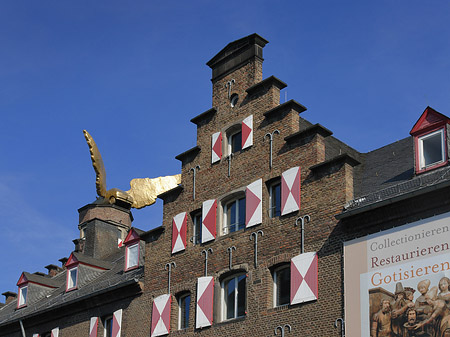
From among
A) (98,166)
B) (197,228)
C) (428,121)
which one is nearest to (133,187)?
(98,166)

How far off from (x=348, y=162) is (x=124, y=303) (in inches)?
425

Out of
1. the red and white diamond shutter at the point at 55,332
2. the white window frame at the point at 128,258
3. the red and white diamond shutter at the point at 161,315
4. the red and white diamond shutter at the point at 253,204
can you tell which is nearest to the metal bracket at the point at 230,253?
the red and white diamond shutter at the point at 253,204

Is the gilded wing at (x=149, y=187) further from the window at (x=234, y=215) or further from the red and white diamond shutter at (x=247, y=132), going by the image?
the red and white diamond shutter at (x=247, y=132)

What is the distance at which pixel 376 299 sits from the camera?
66.1 feet

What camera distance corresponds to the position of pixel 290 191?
77.7ft

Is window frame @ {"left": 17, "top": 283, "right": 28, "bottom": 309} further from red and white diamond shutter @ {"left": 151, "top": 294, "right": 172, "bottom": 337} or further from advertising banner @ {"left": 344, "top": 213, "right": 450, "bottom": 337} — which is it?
advertising banner @ {"left": 344, "top": 213, "right": 450, "bottom": 337}

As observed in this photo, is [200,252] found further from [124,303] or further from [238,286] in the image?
[124,303]

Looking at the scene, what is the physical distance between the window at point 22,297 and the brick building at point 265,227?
5473 millimetres

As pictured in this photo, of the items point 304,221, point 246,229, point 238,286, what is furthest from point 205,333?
point 304,221

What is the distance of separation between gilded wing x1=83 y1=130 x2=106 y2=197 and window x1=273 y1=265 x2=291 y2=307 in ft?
70.2

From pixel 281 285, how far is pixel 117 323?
26.5ft

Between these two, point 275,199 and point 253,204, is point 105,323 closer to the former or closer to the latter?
point 253,204

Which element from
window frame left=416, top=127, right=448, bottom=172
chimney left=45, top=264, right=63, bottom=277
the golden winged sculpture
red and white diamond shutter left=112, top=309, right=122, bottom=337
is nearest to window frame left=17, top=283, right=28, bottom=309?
chimney left=45, top=264, right=63, bottom=277

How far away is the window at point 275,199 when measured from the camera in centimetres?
2419
